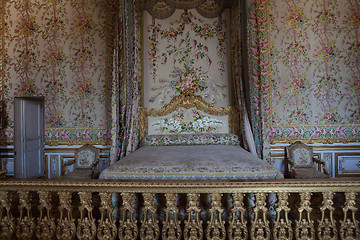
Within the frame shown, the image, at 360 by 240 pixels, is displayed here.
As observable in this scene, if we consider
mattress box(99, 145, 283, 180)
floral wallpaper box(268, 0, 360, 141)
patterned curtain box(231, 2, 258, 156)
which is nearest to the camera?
mattress box(99, 145, 283, 180)

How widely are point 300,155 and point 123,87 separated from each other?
2.93 meters

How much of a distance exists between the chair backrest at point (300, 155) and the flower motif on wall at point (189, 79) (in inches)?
70.0

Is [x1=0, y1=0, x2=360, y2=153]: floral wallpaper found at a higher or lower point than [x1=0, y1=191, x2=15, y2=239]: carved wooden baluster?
higher

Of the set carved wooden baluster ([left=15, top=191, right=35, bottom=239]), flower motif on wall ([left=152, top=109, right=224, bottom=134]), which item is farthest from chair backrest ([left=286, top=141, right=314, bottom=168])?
carved wooden baluster ([left=15, top=191, right=35, bottom=239])

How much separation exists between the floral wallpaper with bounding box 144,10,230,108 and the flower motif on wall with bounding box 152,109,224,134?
0.31 m

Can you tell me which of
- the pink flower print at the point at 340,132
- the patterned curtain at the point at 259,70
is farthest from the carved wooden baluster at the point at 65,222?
the pink flower print at the point at 340,132

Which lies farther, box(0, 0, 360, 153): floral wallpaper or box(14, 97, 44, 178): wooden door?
A: box(14, 97, 44, 178): wooden door

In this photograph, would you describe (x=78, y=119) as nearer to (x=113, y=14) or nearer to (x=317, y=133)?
(x=113, y=14)

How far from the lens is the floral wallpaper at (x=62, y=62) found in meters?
4.47

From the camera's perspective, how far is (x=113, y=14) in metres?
3.85

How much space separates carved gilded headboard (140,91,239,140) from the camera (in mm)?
4385

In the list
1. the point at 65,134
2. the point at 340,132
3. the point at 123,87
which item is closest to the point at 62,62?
the point at 65,134

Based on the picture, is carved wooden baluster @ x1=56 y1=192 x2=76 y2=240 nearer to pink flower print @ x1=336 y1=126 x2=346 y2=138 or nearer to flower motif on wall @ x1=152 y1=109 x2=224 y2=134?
flower motif on wall @ x1=152 y1=109 x2=224 y2=134

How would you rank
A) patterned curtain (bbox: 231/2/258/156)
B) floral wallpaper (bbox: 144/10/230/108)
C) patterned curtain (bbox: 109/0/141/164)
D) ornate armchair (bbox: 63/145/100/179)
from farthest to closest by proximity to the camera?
floral wallpaper (bbox: 144/10/230/108), ornate armchair (bbox: 63/145/100/179), patterned curtain (bbox: 231/2/258/156), patterned curtain (bbox: 109/0/141/164)
